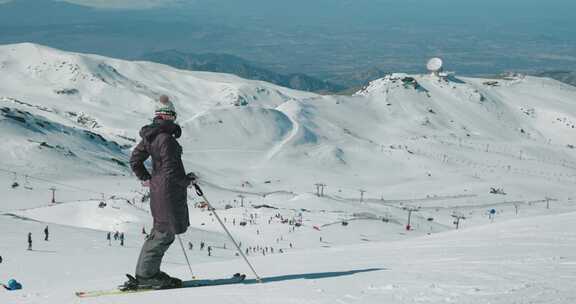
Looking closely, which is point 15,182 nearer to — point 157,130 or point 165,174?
point 157,130

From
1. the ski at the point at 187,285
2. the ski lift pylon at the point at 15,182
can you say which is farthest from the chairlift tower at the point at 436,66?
the ski at the point at 187,285

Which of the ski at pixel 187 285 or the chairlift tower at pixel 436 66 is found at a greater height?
the chairlift tower at pixel 436 66

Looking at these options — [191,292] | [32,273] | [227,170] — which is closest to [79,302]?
[191,292]

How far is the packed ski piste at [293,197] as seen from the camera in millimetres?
9898

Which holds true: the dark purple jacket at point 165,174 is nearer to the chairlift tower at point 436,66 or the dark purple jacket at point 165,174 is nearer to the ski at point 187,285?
the ski at point 187,285

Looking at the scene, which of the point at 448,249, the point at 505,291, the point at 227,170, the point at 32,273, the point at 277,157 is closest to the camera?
the point at 505,291

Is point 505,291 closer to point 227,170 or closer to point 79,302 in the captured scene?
point 79,302

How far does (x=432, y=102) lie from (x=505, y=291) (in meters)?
176

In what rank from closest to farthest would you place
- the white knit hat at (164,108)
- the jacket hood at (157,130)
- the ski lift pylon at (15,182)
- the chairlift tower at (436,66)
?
the jacket hood at (157,130)
the white knit hat at (164,108)
the ski lift pylon at (15,182)
the chairlift tower at (436,66)

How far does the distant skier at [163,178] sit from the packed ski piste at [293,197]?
0.03 m

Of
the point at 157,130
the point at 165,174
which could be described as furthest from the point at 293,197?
the point at 165,174

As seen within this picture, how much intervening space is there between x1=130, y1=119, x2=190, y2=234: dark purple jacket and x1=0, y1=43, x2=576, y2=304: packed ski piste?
0.07 feet

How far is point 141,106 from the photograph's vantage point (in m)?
186

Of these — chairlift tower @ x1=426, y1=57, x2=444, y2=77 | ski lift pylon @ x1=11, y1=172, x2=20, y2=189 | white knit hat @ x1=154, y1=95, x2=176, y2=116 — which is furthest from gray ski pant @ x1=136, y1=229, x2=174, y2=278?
chairlift tower @ x1=426, y1=57, x2=444, y2=77
